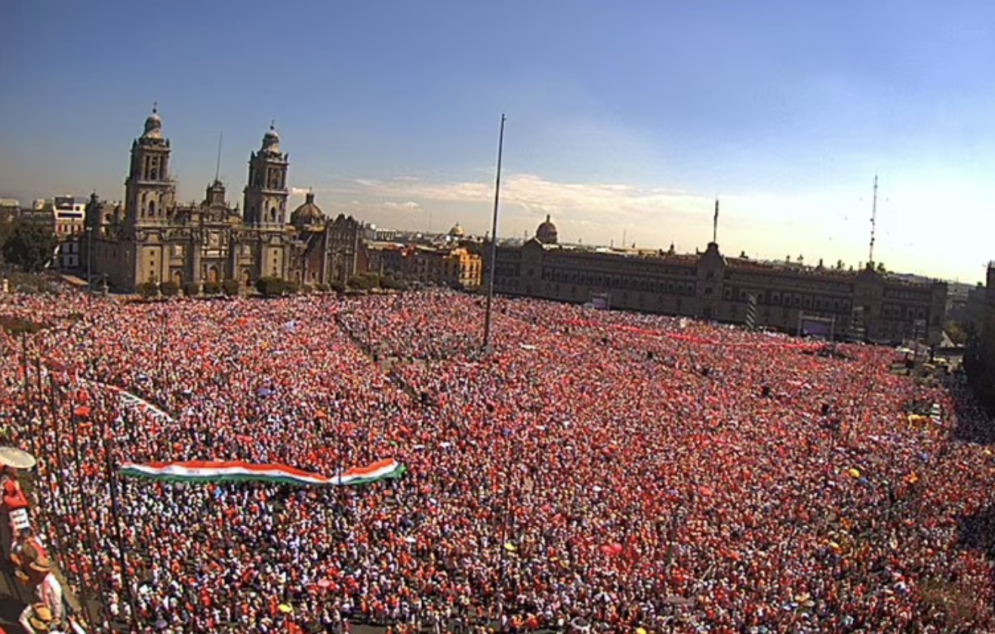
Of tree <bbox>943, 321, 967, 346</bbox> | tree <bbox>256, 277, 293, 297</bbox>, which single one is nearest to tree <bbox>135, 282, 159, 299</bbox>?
tree <bbox>256, 277, 293, 297</bbox>

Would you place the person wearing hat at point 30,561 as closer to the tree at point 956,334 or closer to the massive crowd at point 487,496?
the massive crowd at point 487,496

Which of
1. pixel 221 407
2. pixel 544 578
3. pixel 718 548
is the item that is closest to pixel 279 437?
pixel 221 407

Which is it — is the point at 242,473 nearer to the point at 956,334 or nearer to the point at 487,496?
the point at 487,496

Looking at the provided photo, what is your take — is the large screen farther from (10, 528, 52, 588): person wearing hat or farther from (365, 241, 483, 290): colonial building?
(10, 528, 52, 588): person wearing hat

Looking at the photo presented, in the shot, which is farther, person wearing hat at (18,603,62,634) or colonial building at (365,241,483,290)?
colonial building at (365,241,483,290)

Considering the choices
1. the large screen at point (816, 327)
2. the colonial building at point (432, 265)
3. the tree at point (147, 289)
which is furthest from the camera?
the colonial building at point (432, 265)

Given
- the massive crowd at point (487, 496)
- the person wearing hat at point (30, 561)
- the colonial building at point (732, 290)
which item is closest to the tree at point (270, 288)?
the massive crowd at point (487, 496)

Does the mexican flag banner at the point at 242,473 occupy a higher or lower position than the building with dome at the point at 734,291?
lower
